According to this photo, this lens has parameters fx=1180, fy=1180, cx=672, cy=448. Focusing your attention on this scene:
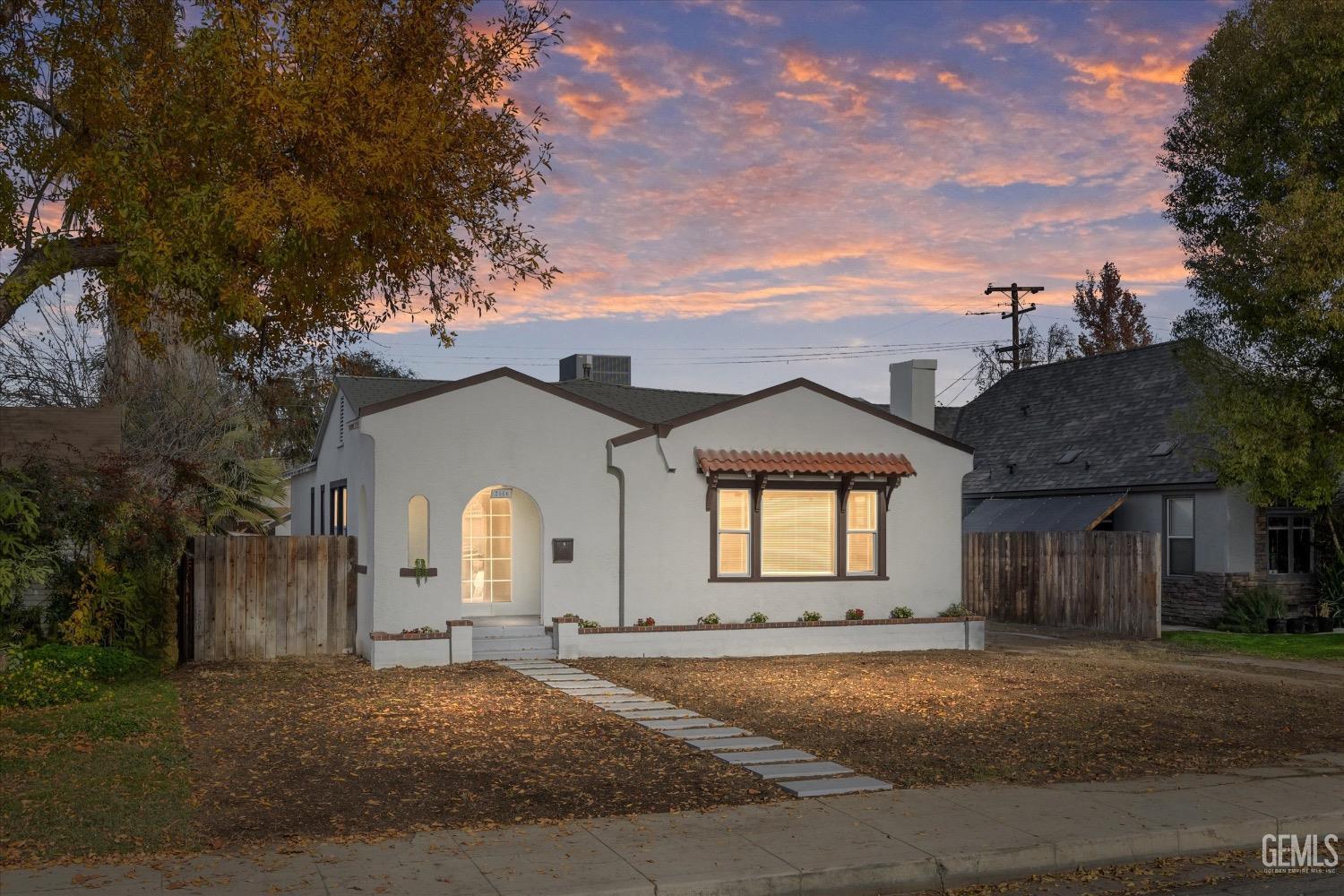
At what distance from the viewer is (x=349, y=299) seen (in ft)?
45.3

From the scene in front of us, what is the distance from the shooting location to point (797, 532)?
65.7 feet

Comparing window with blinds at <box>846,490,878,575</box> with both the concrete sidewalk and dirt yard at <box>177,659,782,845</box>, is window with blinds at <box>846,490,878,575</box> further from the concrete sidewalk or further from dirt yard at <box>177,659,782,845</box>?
the concrete sidewalk

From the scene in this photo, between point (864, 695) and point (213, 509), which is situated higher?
point (213, 509)

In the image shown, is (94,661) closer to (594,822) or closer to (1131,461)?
(594,822)

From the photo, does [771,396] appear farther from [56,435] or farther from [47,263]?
[47,263]

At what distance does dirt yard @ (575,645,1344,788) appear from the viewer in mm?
10820

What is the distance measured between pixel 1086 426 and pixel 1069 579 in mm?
6057

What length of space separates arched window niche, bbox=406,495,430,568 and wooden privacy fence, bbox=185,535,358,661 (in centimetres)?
94

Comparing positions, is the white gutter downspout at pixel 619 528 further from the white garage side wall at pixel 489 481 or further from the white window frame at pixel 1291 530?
the white window frame at pixel 1291 530

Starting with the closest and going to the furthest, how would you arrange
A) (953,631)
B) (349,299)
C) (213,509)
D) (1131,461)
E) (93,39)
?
1. (93,39)
2. (349,299)
3. (953,631)
4. (213,509)
5. (1131,461)

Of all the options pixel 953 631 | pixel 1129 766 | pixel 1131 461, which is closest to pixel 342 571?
pixel 953 631

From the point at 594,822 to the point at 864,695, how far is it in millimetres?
6900

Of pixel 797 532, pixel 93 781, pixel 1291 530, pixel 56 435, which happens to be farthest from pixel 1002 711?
pixel 1291 530

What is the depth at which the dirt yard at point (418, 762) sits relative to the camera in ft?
28.8
